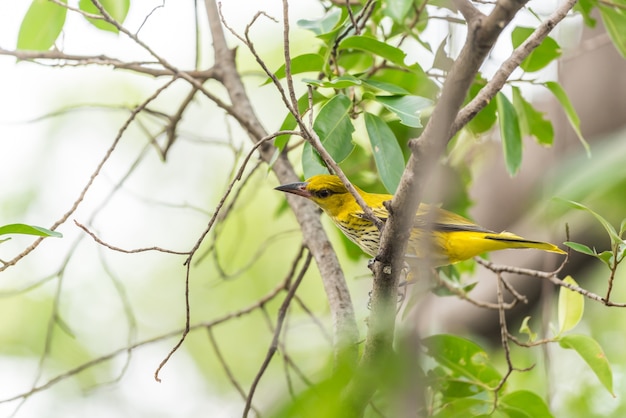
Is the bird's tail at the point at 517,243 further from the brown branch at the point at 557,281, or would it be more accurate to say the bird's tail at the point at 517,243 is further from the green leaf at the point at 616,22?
the green leaf at the point at 616,22

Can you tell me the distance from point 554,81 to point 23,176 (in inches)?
203

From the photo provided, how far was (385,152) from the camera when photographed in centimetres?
209

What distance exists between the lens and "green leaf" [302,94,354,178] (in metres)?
1.97

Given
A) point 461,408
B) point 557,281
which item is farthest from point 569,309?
point 461,408

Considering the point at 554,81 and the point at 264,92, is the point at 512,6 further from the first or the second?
the point at 264,92

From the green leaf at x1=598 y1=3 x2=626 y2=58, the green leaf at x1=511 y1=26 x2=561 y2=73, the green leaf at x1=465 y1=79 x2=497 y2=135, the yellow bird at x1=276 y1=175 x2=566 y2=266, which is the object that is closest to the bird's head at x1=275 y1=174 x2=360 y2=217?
the yellow bird at x1=276 y1=175 x2=566 y2=266

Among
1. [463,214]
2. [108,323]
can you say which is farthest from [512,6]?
[108,323]

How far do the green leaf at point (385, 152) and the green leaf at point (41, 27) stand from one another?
1.00m

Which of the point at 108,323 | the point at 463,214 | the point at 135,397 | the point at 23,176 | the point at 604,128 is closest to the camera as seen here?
the point at 463,214

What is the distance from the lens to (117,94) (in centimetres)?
659

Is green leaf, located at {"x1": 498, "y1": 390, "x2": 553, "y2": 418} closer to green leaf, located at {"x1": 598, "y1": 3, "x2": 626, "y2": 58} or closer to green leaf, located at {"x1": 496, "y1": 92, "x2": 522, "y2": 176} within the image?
green leaf, located at {"x1": 496, "y1": 92, "x2": 522, "y2": 176}

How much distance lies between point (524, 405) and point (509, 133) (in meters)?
0.83

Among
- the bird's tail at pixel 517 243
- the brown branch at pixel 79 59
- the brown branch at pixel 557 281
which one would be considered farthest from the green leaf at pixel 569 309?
the brown branch at pixel 79 59

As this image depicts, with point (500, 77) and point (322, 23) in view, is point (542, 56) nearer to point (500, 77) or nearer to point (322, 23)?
point (322, 23)
